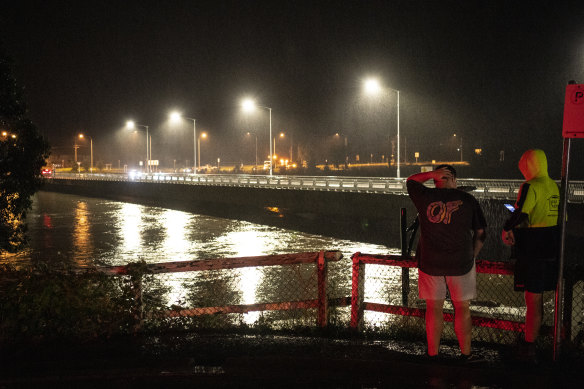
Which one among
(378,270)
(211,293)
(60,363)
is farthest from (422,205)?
(378,270)

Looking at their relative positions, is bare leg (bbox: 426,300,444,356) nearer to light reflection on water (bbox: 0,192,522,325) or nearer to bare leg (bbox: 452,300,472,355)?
bare leg (bbox: 452,300,472,355)

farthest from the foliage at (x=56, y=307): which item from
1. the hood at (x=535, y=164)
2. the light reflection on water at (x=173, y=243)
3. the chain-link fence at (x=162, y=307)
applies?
the light reflection on water at (x=173, y=243)

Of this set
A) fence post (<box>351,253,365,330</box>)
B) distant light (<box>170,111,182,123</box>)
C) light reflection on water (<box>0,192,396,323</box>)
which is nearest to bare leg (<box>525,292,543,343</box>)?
fence post (<box>351,253,365,330</box>)

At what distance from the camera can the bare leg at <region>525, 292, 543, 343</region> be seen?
4.88 meters

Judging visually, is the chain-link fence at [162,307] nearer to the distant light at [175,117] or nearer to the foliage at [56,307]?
the foliage at [56,307]

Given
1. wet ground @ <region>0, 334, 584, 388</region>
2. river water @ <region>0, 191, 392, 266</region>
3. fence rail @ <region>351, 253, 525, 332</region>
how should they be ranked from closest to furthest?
1. wet ground @ <region>0, 334, 584, 388</region>
2. fence rail @ <region>351, 253, 525, 332</region>
3. river water @ <region>0, 191, 392, 266</region>

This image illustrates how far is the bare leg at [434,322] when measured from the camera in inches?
188

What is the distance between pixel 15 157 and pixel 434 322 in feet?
30.9

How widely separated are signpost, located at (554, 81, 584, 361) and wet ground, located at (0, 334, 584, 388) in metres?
0.41

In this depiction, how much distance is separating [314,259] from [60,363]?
2816 mm

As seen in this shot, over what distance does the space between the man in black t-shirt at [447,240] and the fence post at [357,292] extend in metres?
1.09

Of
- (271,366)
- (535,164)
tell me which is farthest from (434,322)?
(535,164)

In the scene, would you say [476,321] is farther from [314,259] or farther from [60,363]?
[60,363]

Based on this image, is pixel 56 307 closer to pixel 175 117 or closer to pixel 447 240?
pixel 447 240
